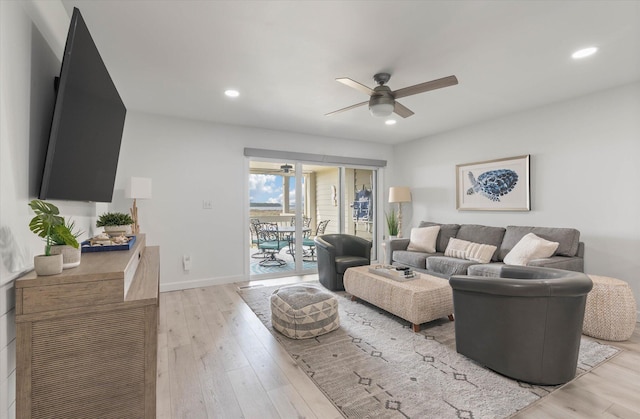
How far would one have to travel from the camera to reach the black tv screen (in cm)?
139

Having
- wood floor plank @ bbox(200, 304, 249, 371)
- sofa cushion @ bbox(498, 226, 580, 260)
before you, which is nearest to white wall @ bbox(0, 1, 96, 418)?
wood floor plank @ bbox(200, 304, 249, 371)

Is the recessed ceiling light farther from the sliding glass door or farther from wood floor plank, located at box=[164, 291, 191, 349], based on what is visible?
wood floor plank, located at box=[164, 291, 191, 349]

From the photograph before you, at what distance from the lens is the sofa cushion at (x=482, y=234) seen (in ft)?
13.0

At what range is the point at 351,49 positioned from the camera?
237 cm

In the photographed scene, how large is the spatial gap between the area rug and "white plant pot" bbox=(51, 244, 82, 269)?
1.58m

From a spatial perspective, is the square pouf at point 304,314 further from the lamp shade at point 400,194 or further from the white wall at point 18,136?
the lamp shade at point 400,194

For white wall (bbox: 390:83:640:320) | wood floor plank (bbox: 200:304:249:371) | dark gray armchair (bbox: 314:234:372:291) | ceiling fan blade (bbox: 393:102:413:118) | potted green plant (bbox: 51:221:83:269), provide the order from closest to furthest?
potted green plant (bbox: 51:221:83:269)
wood floor plank (bbox: 200:304:249:371)
ceiling fan blade (bbox: 393:102:413:118)
white wall (bbox: 390:83:640:320)
dark gray armchair (bbox: 314:234:372:291)

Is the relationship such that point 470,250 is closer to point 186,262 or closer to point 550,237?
point 550,237

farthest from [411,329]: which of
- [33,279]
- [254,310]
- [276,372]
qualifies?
[33,279]

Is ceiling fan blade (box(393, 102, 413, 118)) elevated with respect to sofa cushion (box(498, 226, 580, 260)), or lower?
elevated

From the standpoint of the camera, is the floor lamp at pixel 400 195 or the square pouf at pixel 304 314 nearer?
the square pouf at pixel 304 314

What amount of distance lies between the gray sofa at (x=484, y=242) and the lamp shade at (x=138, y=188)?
3534 millimetres

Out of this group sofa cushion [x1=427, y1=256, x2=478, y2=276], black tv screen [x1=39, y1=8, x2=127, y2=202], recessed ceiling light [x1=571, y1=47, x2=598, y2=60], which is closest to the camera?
black tv screen [x1=39, y1=8, x2=127, y2=202]

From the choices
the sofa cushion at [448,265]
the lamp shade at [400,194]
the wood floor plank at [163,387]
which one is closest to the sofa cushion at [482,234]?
the sofa cushion at [448,265]
